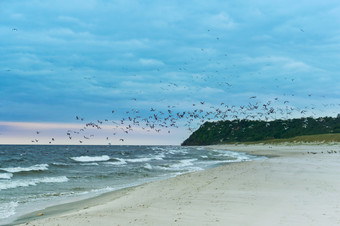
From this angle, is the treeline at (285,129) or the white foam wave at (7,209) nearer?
the white foam wave at (7,209)

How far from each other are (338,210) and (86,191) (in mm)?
15255

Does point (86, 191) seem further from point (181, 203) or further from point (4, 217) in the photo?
point (181, 203)

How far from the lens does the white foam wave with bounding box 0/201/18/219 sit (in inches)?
554

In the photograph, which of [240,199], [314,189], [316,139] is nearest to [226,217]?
[240,199]

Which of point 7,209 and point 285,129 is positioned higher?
point 285,129

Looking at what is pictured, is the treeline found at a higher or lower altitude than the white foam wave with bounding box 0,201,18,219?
higher

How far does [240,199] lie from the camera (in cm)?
1224

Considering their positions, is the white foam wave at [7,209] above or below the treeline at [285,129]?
below

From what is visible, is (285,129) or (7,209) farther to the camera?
(285,129)

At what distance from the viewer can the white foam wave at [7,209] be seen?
14062mm

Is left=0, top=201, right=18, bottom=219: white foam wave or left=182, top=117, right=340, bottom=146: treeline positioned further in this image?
left=182, top=117, right=340, bottom=146: treeline

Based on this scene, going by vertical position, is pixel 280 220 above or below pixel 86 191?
above

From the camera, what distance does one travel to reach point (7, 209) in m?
15.4

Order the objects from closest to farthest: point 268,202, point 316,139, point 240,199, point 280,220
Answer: point 280,220
point 268,202
point 240,199
point 316,139
